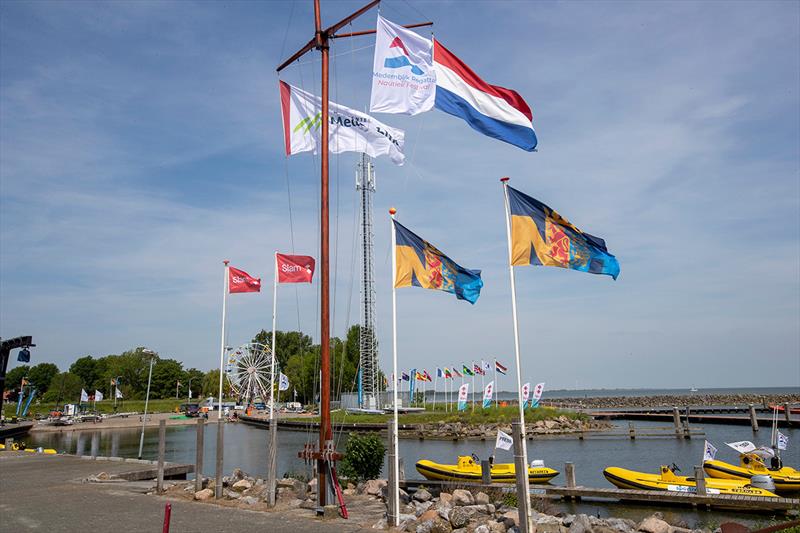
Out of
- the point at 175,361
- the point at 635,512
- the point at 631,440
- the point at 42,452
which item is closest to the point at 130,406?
the point at 175,361

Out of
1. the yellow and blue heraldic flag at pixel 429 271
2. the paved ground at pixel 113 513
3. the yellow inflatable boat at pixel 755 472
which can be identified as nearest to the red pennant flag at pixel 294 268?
the yellow and blue heraldic flag at pixel 429 271

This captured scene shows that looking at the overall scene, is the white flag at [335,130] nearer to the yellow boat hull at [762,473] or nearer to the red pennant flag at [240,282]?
the red pennant flag at [240,282]

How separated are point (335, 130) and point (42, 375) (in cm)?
16640

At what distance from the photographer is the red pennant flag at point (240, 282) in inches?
895

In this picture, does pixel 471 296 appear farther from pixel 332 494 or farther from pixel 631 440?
pixel 631 440

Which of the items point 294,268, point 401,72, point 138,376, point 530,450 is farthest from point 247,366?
point 401,72

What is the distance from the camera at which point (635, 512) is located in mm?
21453

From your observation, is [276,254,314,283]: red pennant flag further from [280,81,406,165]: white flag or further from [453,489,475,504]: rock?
[453,489,475,504]: rock

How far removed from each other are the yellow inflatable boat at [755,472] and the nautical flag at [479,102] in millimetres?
20101

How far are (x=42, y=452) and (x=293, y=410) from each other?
69.4 meters

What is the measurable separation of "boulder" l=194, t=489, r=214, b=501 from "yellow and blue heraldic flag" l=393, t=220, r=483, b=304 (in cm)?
828

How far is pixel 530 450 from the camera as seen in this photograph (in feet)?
151

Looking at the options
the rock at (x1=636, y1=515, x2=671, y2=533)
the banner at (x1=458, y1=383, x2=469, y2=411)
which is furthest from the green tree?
the rock at (x1=636, y1=515, x2=671, y2=533)

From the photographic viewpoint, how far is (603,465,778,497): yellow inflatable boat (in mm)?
21047
